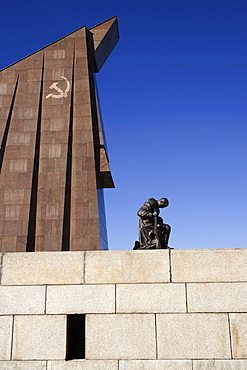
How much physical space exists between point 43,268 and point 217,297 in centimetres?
371

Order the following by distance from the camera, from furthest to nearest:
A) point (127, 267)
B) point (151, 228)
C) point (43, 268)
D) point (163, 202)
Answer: point (163, 202), point (151, 228), point (43, 268), point (127, 267)

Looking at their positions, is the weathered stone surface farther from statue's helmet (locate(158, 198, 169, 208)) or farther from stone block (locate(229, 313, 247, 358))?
statue's helmet (locate(158, 198, 169, 208))

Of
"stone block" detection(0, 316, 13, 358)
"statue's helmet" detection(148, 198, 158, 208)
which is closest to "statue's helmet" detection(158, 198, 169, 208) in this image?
"statue's helmet" detection(148, 198, 158, 208)

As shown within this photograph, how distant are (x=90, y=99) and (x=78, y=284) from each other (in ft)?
43.6

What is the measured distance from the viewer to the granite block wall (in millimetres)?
8102

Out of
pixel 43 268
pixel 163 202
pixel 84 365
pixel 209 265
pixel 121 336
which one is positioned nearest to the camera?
pixel 84 365

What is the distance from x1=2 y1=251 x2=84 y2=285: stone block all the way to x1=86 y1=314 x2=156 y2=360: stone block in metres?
1.00

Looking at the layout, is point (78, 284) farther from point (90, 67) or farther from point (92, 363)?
point (90, 67)

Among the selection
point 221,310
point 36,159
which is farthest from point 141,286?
point 36,159

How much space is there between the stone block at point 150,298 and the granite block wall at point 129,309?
0.07ft

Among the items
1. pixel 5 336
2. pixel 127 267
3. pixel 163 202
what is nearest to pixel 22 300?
pixel 5 336

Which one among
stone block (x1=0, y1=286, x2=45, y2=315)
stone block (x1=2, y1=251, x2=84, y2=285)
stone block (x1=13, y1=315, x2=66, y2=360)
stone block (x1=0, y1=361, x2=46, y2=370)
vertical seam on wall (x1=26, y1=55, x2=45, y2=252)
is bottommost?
stone block (x1=0, y1=361, x2=46, y2=370)

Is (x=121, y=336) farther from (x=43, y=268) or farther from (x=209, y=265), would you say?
(x=209, y=265)

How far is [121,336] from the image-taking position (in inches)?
323
